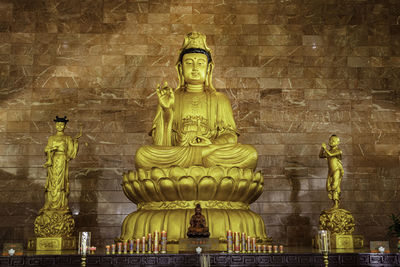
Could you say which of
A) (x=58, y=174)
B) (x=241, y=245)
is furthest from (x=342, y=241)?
(x=58, y=174)

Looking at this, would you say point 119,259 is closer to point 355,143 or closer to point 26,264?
point 26,264

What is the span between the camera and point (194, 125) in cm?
733

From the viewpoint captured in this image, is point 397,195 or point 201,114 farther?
point 397,195

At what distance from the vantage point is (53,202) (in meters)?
6.57

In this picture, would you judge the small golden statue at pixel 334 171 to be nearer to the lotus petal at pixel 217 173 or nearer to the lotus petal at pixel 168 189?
the lotus petal at pixel 217 173

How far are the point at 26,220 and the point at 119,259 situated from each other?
12.1ft

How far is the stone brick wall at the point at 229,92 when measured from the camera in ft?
26.9

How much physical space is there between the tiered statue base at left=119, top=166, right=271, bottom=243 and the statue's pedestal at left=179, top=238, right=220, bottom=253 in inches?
21.8

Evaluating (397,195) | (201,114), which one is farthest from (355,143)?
(201,114)

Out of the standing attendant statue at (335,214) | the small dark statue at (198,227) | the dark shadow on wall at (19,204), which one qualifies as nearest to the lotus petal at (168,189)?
the small dark statue at (198,227)

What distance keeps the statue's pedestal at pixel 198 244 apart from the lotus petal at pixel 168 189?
96 cm

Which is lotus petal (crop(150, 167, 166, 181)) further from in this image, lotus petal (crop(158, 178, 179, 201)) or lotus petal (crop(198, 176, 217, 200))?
lotus petal (crop(198, 176, 217, 200))

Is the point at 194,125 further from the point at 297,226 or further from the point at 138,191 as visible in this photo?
the point at 297,226

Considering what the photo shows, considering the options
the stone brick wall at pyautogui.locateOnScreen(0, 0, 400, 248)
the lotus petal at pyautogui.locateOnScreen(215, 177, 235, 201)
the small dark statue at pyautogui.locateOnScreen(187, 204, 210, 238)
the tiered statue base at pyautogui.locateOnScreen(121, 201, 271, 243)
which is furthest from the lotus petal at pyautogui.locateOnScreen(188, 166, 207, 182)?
the stone brick wall at pyautogui.locateOnScreen(0, 0, 400, 248)
